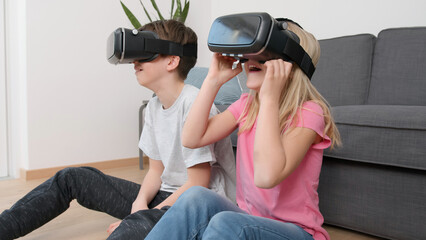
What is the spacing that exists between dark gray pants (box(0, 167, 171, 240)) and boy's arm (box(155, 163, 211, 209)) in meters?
0.10

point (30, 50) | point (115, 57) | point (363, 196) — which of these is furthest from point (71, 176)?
point (30, 50)

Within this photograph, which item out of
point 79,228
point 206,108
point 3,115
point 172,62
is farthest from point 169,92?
point 3,115

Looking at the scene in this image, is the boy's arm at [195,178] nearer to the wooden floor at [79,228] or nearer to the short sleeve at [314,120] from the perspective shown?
the short sleeve at [314,120]

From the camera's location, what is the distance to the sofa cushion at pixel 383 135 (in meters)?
1.25

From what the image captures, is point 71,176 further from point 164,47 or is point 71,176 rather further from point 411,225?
point 411,225

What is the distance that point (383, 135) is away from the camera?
1325 mm

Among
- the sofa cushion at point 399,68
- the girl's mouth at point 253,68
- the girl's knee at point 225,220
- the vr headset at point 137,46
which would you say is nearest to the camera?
the girl's knee at point 225,220

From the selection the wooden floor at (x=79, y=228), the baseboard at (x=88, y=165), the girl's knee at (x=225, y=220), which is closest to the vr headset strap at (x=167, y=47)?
the girl's knee at (x=225, y=220)

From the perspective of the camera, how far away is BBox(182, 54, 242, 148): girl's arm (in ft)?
3.35

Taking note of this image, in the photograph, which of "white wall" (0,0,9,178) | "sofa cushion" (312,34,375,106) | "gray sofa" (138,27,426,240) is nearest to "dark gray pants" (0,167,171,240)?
"gray sofa" (138,27,426,240)

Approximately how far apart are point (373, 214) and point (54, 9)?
2.31 metres

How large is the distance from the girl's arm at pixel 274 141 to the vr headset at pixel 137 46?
0.40m

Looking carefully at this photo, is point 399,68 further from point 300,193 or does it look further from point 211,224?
point 211,224

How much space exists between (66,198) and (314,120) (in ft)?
2.66
